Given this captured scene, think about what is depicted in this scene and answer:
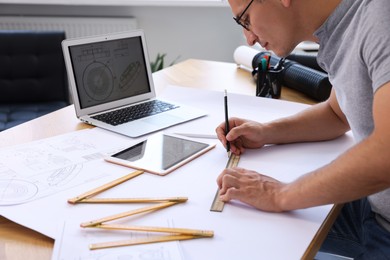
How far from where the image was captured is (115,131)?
49.5 inches

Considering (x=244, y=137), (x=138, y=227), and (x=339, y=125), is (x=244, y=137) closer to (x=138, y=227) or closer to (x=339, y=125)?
(x=339, y=125)

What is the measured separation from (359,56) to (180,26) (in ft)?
7.87

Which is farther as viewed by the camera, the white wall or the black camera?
the white wall

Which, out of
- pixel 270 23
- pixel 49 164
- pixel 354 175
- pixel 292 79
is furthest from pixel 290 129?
pixel 49 164

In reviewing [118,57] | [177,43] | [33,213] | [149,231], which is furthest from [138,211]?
[177,43]

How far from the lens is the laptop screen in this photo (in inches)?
53.5

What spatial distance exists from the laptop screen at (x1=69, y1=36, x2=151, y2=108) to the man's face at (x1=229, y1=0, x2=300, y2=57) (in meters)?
0.49

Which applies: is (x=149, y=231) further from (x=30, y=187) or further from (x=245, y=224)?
(x=30, y=187)

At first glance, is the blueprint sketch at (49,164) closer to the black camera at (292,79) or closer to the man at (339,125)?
the man at (339,125)

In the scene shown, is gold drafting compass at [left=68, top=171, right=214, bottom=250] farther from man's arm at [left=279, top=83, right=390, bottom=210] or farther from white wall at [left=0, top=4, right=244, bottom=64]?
white wall at [left=0, top=4, right=244, bottom=64]

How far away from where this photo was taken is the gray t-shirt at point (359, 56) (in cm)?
79

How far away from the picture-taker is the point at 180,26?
316 cm

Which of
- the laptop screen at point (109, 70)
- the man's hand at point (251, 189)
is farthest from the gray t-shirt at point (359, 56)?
the laptop screen at point (109, 70)

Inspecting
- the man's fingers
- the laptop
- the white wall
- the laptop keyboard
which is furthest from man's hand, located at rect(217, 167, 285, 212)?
the white wall
